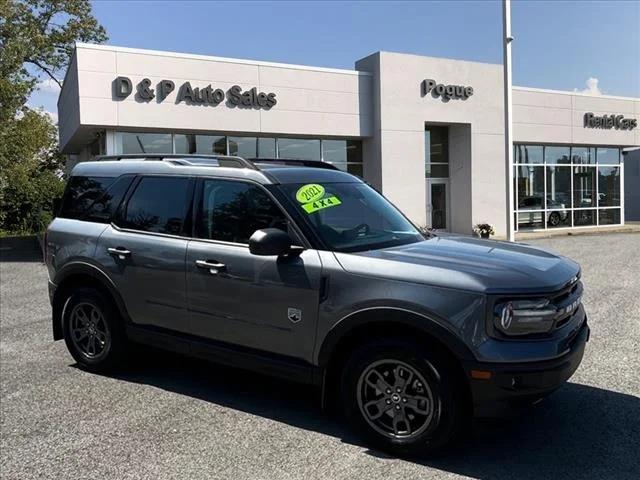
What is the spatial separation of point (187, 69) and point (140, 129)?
2123 mm

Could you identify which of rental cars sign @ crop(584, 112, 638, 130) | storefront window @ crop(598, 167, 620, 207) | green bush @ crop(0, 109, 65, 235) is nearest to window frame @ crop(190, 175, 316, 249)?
green bush @ crop(0, 109, 65, 235)

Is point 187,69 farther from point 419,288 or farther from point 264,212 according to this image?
point 419,288

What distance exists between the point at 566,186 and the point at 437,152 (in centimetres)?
714

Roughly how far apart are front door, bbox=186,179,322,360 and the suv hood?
0.41 meters

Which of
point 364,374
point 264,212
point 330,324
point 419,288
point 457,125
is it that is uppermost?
point 457,125

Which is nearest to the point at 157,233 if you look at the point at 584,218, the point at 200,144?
the point at 200,144

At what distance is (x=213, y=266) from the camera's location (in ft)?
15.1

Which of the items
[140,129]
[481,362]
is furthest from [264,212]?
[140,129]

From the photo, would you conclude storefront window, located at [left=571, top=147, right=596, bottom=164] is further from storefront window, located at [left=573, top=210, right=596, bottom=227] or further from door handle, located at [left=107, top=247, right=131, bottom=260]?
door handle, located at [left=107, top=247, right=131, bottom=260]

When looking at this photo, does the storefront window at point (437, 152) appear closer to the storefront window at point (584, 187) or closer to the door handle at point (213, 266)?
the storefront window at point (584, 187)

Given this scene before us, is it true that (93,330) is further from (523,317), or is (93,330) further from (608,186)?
(608,186)

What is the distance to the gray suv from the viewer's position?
12.0 feet

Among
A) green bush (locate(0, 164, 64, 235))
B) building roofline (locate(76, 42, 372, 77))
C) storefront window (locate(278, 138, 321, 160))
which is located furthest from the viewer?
green bush (locate(0, 164, 64, 235))

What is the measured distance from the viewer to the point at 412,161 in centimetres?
2108
